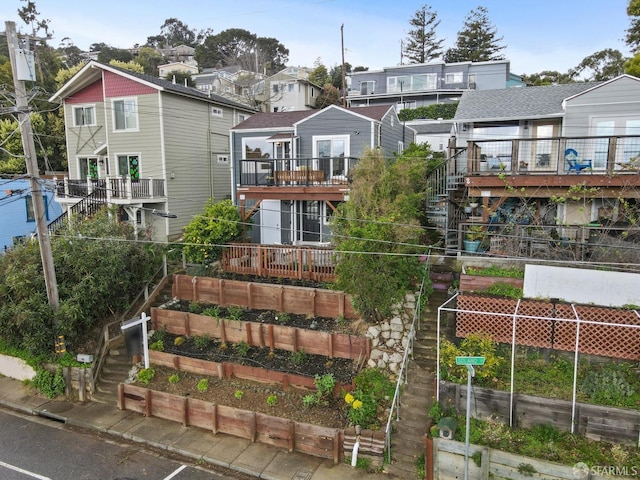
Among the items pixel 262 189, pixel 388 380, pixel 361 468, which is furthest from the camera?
pixel 262 189

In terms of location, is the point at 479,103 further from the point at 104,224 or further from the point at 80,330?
the point at 80,330

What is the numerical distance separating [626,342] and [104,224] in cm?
1624

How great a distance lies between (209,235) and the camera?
1580 cm

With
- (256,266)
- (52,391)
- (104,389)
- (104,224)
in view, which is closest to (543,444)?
(256,266)

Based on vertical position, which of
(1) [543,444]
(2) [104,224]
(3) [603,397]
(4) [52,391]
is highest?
(2) [104,224]

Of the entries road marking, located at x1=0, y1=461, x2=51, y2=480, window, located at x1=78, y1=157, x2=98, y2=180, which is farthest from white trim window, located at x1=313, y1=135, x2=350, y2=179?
road marking, located at x1=0, y1=461, x2=51, y2=480

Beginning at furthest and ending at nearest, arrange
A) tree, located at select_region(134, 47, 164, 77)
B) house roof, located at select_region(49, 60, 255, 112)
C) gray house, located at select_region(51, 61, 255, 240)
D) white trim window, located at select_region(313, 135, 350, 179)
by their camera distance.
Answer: tree, located at select_region(134, 47, 164, 77) < house roof, located at select_region(49, 60, 255, 112) < gray house, located at select_region(51, 61, 255, 240) < white trim window, located at select_region(313, 135, 350, 179)

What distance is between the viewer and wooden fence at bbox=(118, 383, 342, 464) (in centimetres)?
958

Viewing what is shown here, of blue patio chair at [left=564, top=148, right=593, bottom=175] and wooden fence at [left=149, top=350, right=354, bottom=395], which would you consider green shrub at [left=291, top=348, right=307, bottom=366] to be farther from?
blue patio chair at [left=564, top=148, right=593, bottom=175]

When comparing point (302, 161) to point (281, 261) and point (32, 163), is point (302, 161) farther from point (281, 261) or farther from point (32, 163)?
point (32, 163)

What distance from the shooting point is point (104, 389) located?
12805 millimetres

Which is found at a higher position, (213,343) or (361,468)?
(213,343)

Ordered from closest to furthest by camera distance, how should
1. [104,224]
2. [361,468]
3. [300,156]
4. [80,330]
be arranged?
[361,468] < [80,330] < [104,224] < [300,156]

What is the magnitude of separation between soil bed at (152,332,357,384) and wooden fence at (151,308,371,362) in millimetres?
172
